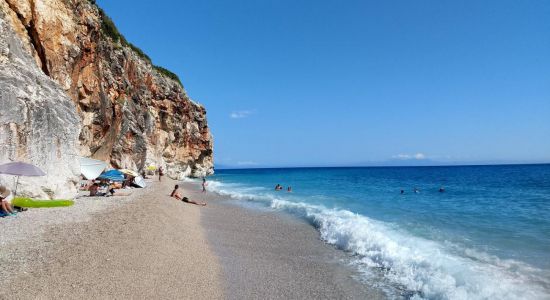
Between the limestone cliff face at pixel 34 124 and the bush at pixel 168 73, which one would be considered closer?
the limestone cliff face at pixel 34 124

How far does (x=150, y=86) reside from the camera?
44562mm

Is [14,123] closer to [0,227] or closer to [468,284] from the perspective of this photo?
[0,227]

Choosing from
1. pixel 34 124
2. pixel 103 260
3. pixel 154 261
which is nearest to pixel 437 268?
pixel 154 261

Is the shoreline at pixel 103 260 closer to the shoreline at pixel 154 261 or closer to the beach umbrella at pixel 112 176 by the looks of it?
the shoreline at pixel 154 261

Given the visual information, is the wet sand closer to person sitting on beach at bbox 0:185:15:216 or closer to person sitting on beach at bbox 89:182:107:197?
person sitting on beach at bbox 0:185:15:216

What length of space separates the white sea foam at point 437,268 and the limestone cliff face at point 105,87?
46.5ft

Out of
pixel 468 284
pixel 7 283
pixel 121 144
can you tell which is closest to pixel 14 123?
pixel 7 283

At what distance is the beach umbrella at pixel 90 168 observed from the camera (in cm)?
1989

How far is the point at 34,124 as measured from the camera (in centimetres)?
1239

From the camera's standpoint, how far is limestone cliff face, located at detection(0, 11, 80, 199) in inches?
455

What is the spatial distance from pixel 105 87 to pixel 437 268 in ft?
95.7

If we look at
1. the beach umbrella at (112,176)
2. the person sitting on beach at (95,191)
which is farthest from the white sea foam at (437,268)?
the beach umbrella at (112,176)

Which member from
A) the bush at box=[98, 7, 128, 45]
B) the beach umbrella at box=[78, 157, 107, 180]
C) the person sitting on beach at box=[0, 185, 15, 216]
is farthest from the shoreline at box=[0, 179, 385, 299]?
the bush at box=[98, 7, 128, 45]

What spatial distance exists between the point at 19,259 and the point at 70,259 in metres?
0.93
